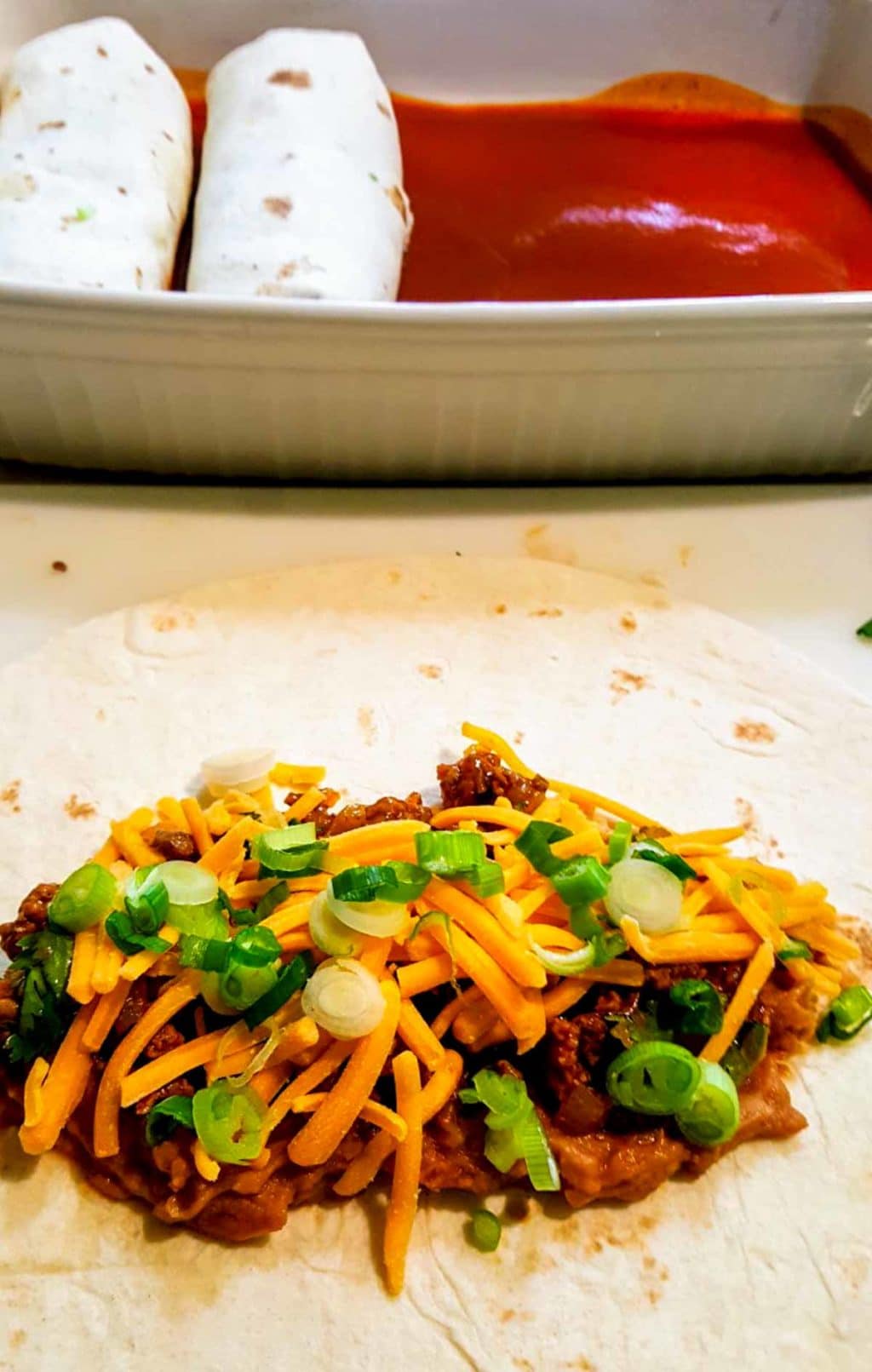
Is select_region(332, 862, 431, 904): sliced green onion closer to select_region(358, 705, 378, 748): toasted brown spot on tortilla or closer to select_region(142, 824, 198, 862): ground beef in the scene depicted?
select_region(142, 824, 198, 862): ground beef

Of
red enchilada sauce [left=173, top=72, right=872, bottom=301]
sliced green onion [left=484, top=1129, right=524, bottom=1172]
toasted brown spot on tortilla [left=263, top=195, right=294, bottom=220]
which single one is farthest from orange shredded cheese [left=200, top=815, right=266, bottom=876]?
red enchilada sauce [left=173, top=72, right=872, bottom=301]

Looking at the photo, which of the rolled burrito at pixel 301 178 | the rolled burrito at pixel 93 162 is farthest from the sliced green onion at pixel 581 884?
the rolled burrito at pixel 93 162

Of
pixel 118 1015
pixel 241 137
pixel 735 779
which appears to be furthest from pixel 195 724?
pixel 241 137

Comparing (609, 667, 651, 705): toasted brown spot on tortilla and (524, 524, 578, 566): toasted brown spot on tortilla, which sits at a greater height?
(609, 667, 651, 705): toasted brown spot on tortilla

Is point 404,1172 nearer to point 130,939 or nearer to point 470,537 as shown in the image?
point 130,939

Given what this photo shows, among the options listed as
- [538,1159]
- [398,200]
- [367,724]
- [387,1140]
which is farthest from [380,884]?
[398,200]

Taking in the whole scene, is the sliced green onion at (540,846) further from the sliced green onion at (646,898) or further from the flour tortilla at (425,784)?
the flour tortilla at (425,784)

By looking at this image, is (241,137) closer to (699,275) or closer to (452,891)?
(699,275)
